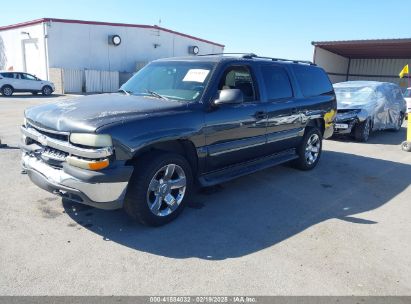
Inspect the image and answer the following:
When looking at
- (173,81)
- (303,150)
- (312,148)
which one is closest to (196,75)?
(173,81)

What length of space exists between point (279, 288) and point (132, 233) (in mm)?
1677

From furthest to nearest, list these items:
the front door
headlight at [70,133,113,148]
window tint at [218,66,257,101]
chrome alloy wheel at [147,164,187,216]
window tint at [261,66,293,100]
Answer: window tint at [261,66,293,100], window tint at [218,66,257,101], the front door, chrome alloy wheel at [147,164,187,216], headlight at [70,133,113,148]

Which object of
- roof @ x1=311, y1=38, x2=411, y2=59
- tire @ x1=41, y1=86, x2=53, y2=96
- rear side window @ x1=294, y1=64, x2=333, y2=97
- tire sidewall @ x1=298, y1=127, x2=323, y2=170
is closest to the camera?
rear side window @ x1=294, y1=64, x2=333, y2=97

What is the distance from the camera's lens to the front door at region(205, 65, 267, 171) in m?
4.48

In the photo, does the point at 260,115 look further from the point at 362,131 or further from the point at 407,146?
the point at 362,131

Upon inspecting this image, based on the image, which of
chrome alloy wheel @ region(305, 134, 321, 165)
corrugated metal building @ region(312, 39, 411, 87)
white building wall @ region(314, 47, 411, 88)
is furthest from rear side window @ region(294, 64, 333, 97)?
→ white building wall @ region(314, 47, 411, 88)

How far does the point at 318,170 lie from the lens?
6.86m

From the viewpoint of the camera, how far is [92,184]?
343cm

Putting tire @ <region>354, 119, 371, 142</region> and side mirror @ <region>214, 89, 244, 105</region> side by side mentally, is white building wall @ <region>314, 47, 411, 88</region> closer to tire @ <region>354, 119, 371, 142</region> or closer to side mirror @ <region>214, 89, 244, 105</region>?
tire @ <region>354, 119, 371, 142</region>

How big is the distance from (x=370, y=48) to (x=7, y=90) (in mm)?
24458

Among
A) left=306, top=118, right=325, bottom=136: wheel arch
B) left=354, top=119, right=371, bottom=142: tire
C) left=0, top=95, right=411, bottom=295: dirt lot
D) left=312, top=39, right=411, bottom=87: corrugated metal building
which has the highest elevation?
left=312, top=39, right=411, bottom=87: corrugated metal building

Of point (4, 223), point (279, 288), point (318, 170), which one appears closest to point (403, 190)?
point (318, 170)

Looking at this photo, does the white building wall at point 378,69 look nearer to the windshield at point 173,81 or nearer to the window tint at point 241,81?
the window tint at point 241,81

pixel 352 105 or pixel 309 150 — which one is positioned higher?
pixel 352 105
